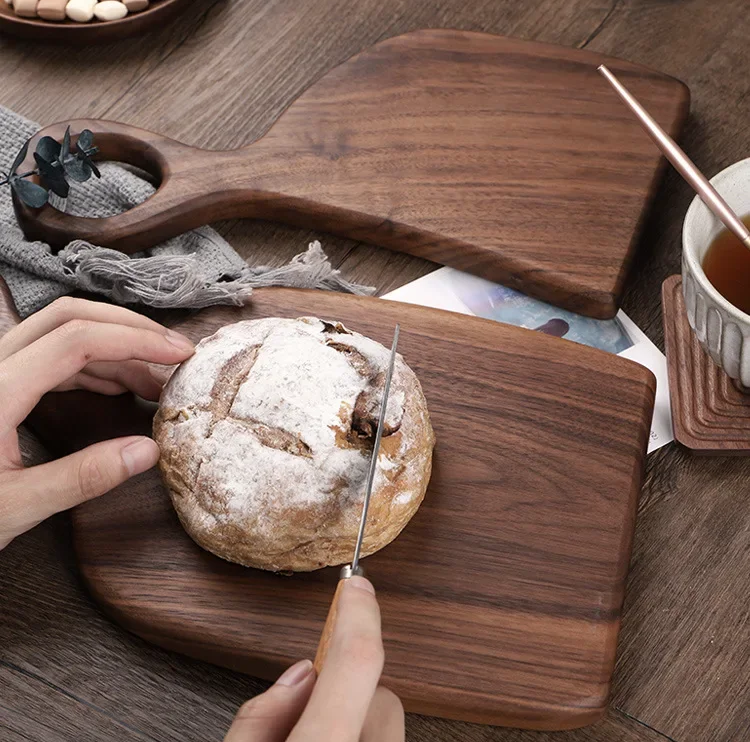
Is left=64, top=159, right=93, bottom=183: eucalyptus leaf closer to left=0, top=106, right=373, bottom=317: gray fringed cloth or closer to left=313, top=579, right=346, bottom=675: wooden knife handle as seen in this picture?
left=0, top=106, right=373, bottom=317: gray fringed cloth

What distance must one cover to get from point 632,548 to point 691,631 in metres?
0.13

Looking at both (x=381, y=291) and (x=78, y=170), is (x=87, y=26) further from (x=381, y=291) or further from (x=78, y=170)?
(x=381, y=291)

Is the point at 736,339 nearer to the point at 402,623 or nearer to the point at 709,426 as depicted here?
the point at 709,426

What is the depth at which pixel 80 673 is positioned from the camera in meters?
1.18

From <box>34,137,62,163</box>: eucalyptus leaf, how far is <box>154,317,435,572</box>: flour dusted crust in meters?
0.48

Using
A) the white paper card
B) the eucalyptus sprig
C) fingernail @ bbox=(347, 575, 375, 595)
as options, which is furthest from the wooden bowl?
fingernail @ bbox=(347, 575, 375, 595)

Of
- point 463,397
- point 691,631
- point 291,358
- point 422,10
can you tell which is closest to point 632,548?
point 691,631

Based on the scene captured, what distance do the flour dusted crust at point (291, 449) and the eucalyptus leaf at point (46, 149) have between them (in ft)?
1.58

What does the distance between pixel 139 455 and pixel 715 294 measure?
28.7 inches

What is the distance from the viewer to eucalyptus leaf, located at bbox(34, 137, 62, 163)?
1.42 meters

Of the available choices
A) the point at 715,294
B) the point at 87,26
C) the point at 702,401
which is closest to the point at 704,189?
the point at 715,294

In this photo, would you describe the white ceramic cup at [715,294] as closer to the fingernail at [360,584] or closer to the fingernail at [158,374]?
the fingernail at [360,584]

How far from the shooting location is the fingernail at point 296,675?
0.86 m

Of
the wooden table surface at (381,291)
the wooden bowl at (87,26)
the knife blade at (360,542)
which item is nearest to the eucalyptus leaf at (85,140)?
the wooden table surface at (381,291)
